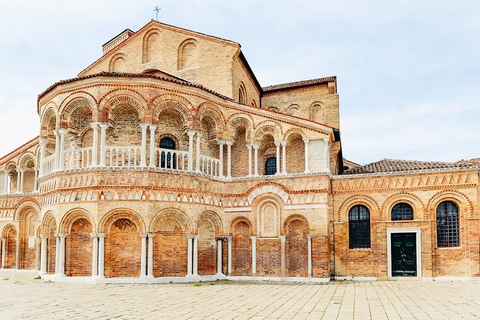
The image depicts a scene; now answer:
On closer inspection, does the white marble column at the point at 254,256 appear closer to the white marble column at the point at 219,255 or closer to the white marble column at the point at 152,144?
the white marble column at the point at 219,255

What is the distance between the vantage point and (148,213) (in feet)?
56.1

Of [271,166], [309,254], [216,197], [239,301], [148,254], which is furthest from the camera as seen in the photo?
[271,166]

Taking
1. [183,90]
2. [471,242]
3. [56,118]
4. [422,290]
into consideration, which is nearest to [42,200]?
[56,118]

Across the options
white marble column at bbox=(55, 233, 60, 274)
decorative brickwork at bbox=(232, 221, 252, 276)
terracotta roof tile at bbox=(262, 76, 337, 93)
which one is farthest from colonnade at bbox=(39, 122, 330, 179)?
terracotta roof tile at bbox=(262, 76, 337, 93)

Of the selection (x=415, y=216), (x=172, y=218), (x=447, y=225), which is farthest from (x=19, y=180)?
(x=447, y=225)

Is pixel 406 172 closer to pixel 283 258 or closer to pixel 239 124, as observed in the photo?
pixel 283 258

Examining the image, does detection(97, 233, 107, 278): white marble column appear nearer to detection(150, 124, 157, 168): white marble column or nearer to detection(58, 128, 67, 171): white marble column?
detection(150, 124, 157, 168): white marble column

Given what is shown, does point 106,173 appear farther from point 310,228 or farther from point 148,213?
point 310,228

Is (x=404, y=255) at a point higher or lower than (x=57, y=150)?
lower

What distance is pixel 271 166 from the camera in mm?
21109

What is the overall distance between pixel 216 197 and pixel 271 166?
329 cm

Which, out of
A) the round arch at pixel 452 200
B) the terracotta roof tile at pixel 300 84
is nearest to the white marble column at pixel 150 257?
the round arch at pixel 452 200

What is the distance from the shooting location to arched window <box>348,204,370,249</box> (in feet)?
64.3

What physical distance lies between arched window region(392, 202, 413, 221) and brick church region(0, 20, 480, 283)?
0.27 feet
